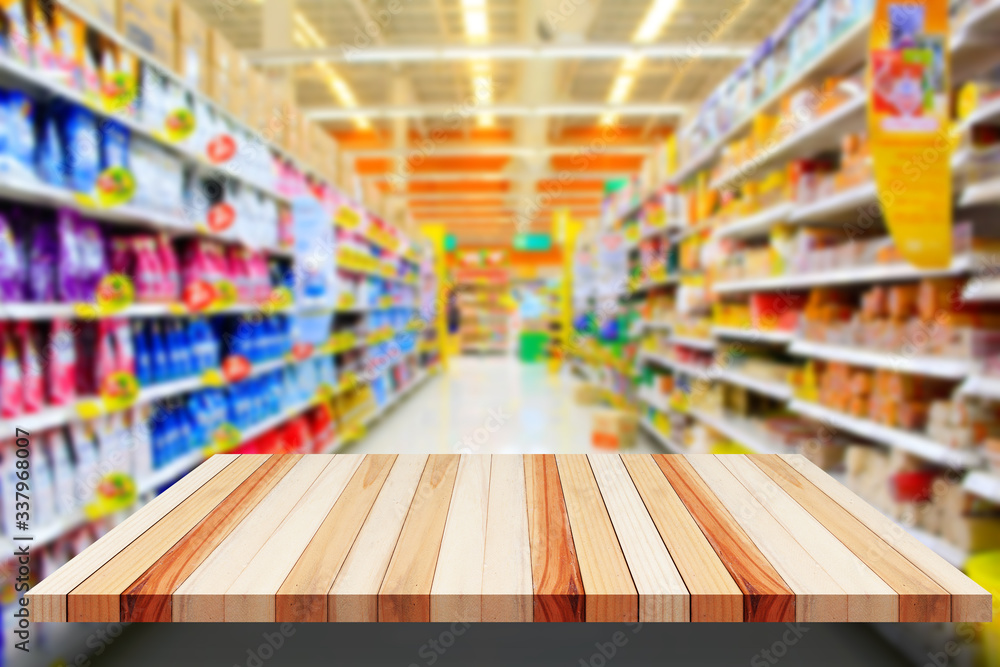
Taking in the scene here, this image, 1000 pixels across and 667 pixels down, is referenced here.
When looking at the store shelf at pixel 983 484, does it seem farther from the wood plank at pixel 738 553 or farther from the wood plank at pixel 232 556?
the wood plank at pixel 232 556

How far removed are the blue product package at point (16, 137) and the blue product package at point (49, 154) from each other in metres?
0.03

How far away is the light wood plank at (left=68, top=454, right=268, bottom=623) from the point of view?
2.19ft

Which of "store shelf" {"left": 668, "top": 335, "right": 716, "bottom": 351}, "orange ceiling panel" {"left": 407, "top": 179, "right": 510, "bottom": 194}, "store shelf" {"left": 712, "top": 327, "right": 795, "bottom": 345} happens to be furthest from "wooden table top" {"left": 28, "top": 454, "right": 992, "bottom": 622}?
"orange ceiling panel" {"left": 407, "top": 179, "right": 510, "bottom": 194}

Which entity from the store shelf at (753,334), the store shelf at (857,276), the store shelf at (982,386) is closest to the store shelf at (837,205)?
the store shelf at (857,276)

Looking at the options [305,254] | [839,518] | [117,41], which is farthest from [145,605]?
[305,254]

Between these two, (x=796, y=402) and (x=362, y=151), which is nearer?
(x=796, y=402)

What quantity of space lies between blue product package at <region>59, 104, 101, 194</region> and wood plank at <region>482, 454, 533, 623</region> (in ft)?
6.03

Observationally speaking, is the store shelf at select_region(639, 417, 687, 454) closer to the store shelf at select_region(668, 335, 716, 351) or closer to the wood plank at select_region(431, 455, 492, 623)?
the store shelf at select_region(668, 335, 716, 351)

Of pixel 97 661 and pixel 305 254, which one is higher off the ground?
pixel 305 254

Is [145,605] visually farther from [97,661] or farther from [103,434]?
Answer: [103,434]

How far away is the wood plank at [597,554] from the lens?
0.65 metres

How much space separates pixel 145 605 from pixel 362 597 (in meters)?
0.23

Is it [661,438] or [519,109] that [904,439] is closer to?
[661,438]

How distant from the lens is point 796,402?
305 cm
